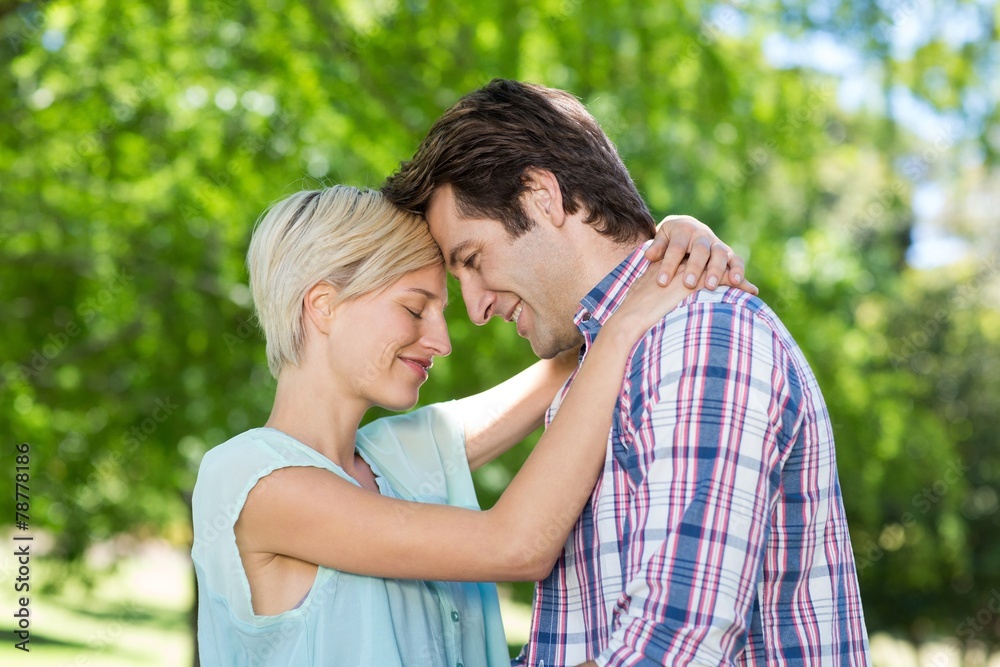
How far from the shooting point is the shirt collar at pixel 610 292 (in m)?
2.19

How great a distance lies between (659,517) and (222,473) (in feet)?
3.16

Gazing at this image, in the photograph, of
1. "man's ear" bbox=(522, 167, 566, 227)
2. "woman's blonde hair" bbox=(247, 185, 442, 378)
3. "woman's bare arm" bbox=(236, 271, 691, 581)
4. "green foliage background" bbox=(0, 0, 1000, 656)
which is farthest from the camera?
"green foliage background" bbox=(0, 0, 1000, 656)

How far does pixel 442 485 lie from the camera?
8.75ft

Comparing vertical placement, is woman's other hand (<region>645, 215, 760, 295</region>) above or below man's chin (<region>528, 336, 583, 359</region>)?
above

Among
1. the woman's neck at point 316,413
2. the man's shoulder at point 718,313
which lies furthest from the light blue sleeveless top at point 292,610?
the man's shoulder at point 718,313

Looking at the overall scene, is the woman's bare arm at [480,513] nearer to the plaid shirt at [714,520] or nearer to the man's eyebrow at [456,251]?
the plaid shirt at [714,520]

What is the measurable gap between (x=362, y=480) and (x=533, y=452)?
2.09 ft

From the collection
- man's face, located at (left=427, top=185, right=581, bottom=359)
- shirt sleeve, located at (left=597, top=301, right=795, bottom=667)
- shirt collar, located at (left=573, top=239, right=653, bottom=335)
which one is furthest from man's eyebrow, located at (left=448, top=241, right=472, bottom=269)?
shirt sleeve, located at (left=597, top=301, right=795, bottom=667)

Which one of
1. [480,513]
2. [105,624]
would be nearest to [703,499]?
[480,513]

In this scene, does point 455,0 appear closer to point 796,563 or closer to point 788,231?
point 788,231

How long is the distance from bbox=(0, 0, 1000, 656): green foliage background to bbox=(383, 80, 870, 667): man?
3.86 metres

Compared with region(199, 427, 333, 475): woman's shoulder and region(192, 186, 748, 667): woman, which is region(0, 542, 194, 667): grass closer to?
region(192, 186, 748, 667): woman

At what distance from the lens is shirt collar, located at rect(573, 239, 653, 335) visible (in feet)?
7.19

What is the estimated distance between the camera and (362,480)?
2.51 meters
